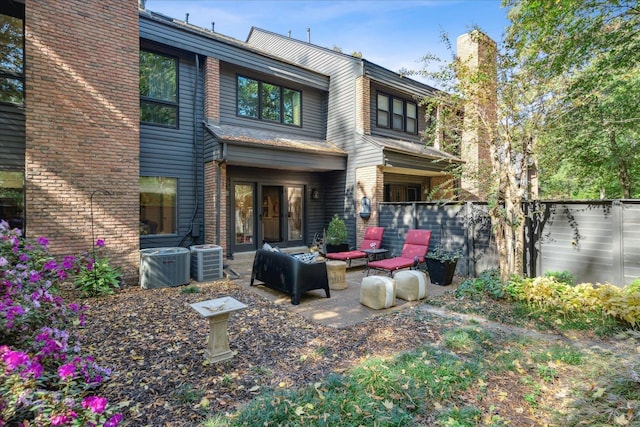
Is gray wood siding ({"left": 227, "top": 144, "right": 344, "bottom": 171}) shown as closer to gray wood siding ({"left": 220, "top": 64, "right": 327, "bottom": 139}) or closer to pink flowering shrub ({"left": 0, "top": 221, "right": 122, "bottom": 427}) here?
gray wood siding ({"left": 220, "top": 64, "right": 327, "bottom": 139})

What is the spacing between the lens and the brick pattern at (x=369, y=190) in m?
9.88

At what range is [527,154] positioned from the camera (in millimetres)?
5738

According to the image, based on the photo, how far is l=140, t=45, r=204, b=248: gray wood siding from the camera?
8391mm

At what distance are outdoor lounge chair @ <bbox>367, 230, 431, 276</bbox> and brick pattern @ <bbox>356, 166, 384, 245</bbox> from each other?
2.04 m

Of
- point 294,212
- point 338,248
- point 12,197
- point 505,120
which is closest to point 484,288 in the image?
point 505,120

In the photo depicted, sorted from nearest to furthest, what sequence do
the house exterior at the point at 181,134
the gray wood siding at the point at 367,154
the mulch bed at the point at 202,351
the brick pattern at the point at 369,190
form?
the mulch bed at the point at 202,351 < the house exterior at the point at 181,134 < the gray wood siding at the point at 367,154 < the brick pattern at the point at 369,190

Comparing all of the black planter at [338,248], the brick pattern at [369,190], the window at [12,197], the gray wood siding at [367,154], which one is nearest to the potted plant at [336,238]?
the black planter at [338,248]

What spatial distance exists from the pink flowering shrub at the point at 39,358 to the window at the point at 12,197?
4.18 meters

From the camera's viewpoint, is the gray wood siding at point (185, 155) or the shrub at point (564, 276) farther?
the gray wood siding at point (185, 155)

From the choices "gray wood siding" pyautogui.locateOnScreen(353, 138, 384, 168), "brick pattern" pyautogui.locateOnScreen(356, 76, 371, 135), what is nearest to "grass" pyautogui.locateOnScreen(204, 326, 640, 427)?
"gray wood siding" pyautogui.locateOnScreen(353, 138, 384, 168)

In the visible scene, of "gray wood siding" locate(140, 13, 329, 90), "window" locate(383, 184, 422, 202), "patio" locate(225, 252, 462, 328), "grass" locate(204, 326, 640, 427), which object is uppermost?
"gray wood siding" locate(140, 13, 329, 90)

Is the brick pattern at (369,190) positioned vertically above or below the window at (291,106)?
below

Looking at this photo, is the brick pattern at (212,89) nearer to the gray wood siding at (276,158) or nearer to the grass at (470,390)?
the gray wood siding at (276,158)

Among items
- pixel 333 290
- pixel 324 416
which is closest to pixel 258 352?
pixel 324 416
